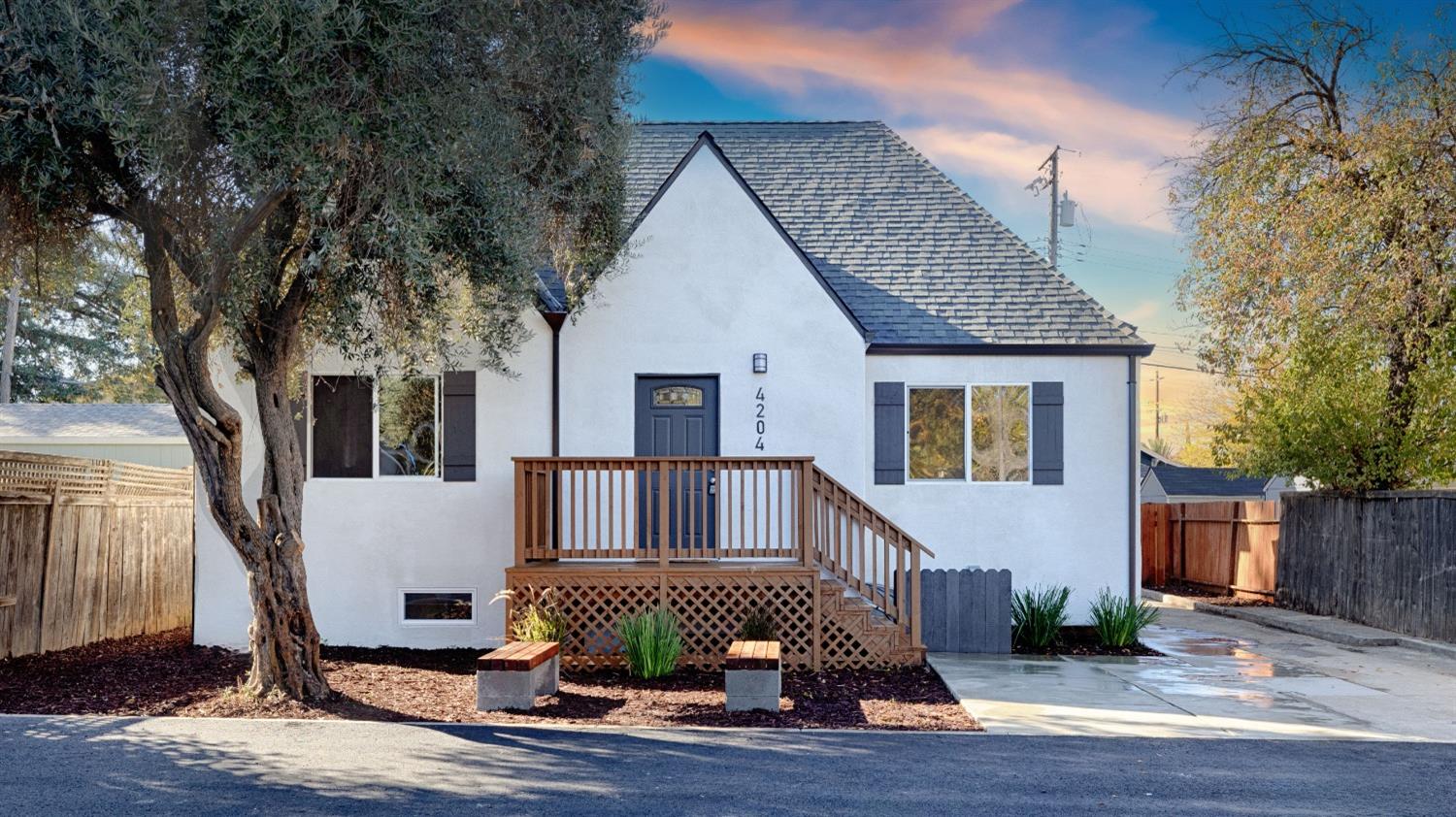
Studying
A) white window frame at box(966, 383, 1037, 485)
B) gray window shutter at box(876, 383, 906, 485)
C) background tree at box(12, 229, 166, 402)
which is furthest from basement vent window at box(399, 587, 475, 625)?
background tree at box(12, 229, 166, 402)

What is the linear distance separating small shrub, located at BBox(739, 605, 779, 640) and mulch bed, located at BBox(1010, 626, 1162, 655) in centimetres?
296

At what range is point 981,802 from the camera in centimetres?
613

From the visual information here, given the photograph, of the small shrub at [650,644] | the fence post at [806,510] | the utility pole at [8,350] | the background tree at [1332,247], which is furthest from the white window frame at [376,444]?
the utility pole at [8,350]

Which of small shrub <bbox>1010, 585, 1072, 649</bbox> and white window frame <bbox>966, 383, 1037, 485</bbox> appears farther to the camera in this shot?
white window frame <bbox>966, 383, 1037, 485</bbox>

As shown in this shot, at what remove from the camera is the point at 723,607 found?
10.8m

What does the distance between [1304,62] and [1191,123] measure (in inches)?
61.6

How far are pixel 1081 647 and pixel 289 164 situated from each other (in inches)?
359

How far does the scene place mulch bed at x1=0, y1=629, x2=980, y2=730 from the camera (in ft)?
27.7

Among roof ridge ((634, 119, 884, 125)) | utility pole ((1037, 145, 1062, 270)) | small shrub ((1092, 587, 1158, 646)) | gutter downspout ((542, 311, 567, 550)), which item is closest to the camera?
gutter downspout ((542, 311, 567, 550))

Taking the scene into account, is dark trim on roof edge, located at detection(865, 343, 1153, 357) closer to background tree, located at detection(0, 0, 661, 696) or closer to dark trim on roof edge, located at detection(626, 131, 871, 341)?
dark trim on roof edge, located at detection(626, 131, 871, 341)

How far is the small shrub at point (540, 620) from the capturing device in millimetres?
10250

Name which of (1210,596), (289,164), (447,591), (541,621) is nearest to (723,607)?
(541,621)

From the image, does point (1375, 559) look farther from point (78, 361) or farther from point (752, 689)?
point (78, 361)

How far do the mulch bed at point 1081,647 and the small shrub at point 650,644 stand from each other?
389 centimetres
